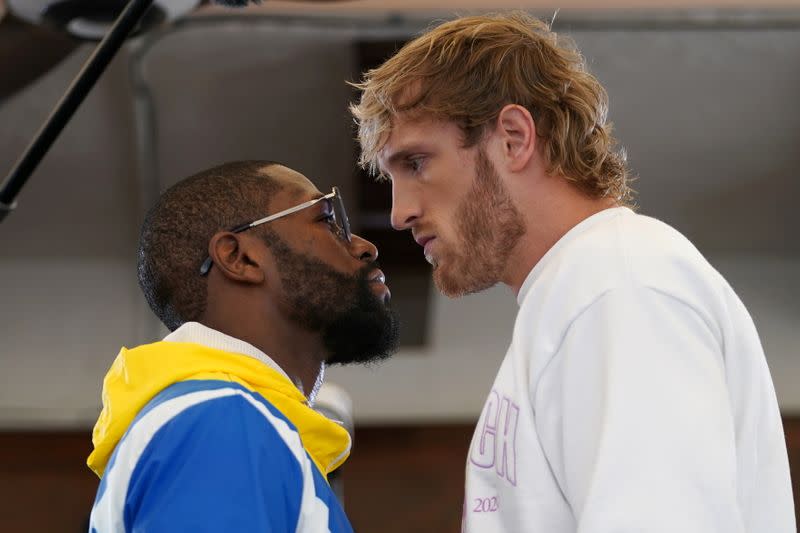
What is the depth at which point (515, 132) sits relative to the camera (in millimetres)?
1227

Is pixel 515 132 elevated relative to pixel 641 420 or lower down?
elevated

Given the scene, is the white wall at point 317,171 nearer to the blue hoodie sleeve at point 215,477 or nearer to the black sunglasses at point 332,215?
the black sunglasses at point 332,215

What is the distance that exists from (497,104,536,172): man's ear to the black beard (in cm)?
28

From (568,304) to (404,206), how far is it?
303mm

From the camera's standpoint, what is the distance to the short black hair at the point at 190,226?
1.30 m

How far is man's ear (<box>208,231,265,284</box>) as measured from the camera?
1282 mm

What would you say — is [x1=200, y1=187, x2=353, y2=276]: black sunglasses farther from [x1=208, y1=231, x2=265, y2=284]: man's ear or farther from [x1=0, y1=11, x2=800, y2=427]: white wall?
[x1=0, y1=11, x2=800, y2=427]: white wall

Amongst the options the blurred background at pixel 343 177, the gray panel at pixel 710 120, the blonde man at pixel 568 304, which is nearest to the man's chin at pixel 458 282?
the blonde man at pixel 568 304

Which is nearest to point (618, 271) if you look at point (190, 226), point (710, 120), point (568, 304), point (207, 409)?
point (568, 304)

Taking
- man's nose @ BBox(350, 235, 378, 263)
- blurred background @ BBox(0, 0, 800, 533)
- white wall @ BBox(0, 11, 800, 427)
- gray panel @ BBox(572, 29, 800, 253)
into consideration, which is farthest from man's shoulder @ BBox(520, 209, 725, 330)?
gray panel @ BBox(572, 29, 800, 253)

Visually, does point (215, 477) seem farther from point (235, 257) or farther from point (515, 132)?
point (515, 132)

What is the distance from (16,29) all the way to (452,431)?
2.37m

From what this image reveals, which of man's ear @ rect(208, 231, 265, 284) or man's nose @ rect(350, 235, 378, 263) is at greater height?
man's ear @ rect(208, 231, 265, 284)

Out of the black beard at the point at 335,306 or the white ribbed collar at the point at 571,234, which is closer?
the white ribbed collar at the point at 571,234
